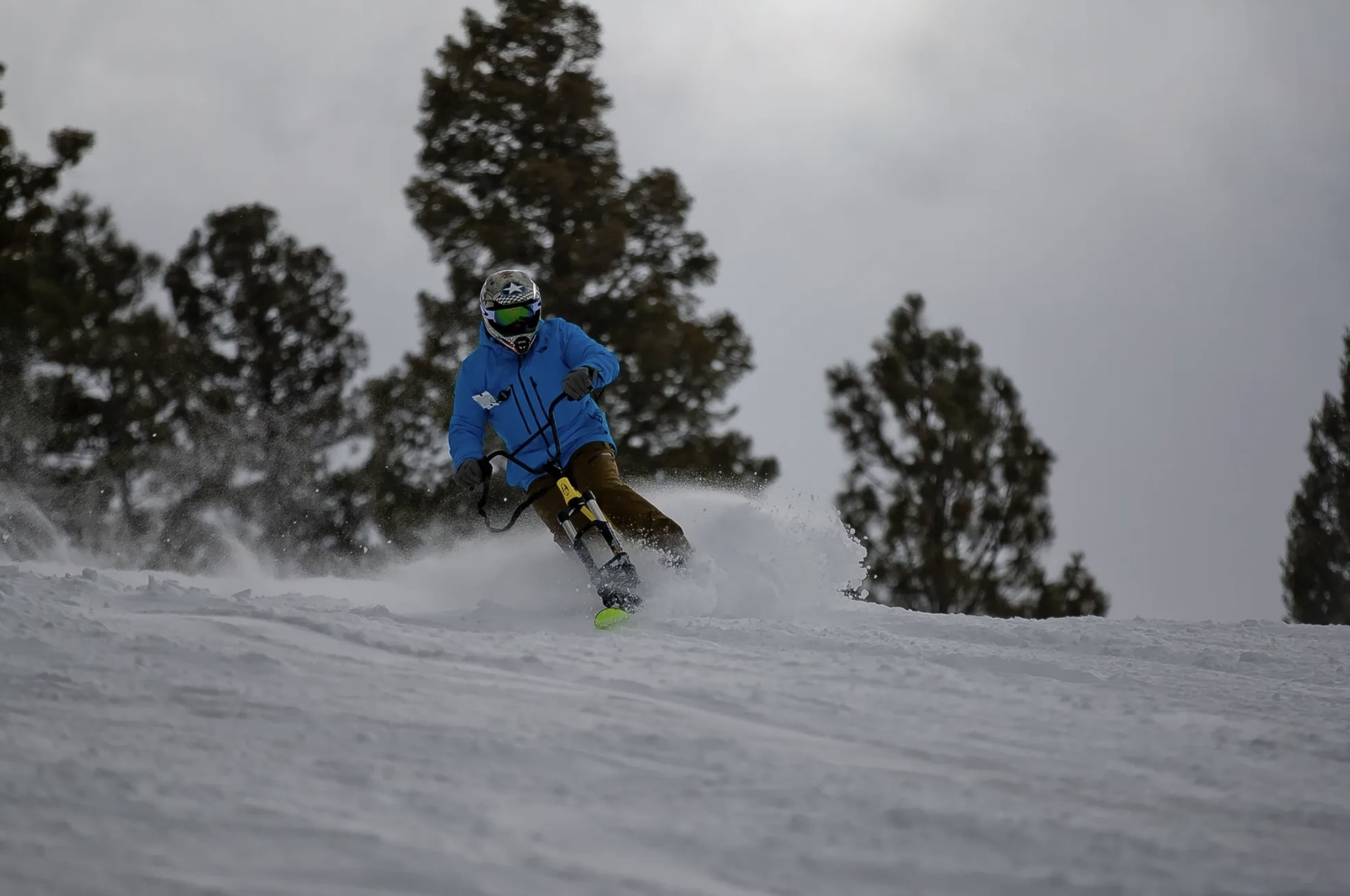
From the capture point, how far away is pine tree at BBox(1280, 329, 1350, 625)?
21.7 metres

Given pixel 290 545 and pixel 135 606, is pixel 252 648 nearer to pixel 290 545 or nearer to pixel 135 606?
pixel 135 606

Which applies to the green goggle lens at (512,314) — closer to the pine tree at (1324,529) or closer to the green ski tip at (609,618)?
the green ski tip at (609,618)

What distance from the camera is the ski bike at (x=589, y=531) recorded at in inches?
219

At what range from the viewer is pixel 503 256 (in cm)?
1778

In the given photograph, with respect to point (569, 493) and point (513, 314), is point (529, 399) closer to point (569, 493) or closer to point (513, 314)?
point (513, 314)

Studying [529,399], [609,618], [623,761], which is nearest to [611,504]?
[529,399]

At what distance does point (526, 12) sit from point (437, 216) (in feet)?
13.3

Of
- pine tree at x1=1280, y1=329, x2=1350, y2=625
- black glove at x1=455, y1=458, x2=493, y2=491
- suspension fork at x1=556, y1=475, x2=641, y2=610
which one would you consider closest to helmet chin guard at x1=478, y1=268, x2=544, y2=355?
black glove at x1=455, y1=458, x2=493, y2=491

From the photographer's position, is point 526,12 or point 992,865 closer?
point 992,865

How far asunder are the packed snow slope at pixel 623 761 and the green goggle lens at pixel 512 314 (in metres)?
1.85

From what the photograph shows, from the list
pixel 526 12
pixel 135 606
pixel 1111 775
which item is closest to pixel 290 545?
pixel 526 12

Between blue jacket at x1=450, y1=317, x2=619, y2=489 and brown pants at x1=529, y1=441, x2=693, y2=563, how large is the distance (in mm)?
89

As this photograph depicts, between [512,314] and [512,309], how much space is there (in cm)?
3

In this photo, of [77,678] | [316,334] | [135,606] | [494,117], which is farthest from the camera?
[316,334]
